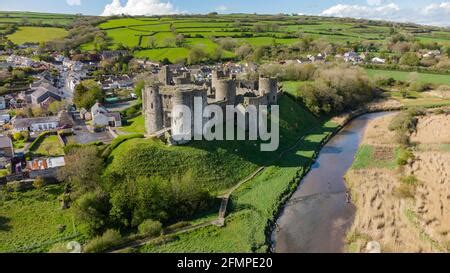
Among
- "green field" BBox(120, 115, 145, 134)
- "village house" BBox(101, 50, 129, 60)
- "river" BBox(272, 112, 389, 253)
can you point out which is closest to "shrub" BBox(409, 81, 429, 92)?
"river" BBox(272, 112, 389, 253)

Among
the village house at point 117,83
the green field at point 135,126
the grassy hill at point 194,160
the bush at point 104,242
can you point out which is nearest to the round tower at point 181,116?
the grassy hill at point 194,160

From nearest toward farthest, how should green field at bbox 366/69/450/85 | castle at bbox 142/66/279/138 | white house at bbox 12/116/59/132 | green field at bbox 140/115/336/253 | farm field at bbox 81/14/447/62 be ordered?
1. green field at bbox 140/115/336/253
2. castle at bbox 142/66/279/138
3. white house at bbox 12/116/59/132
4. green field at bbox 366/69/450/85
5. farm field at bbox 81/14/447/62

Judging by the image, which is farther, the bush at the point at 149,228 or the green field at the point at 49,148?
the green field at the point at 49,148

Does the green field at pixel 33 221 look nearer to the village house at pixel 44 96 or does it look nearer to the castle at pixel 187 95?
the castle at pixel 187 95

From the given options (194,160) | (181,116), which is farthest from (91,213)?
(181,116)

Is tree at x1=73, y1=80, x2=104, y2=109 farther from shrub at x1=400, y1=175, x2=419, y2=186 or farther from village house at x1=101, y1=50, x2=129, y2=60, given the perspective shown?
shrub at x1=400, y1=175, x2=419, y2=186
